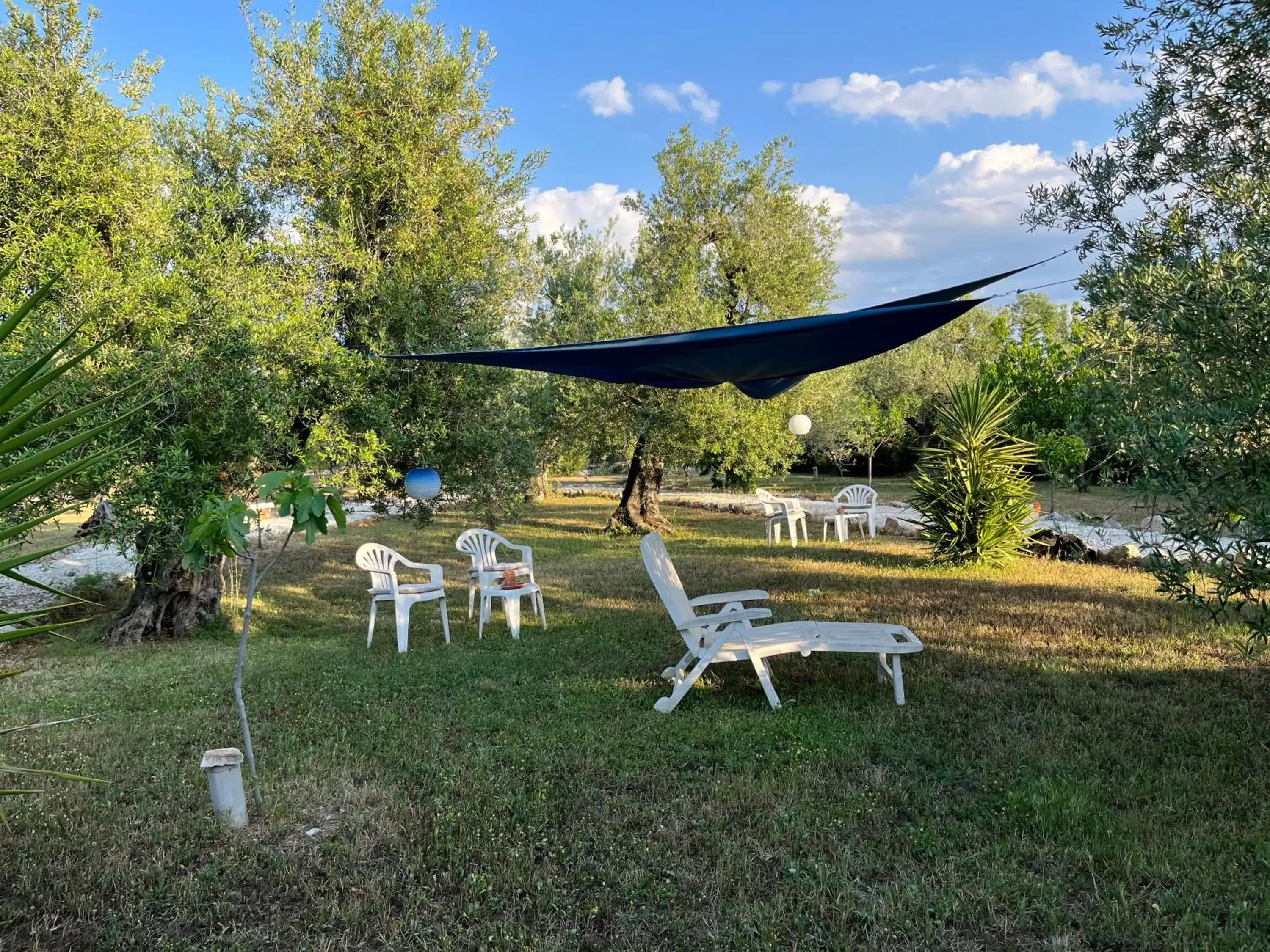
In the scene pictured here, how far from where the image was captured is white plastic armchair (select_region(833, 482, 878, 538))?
10836 mm

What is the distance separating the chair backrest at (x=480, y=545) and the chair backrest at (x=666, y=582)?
2.17 metres

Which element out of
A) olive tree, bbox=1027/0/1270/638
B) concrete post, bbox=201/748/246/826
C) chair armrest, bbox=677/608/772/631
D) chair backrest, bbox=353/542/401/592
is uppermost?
olive tree, bbox=1027/0/1270/638

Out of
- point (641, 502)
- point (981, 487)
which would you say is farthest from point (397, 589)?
point (641, 502)

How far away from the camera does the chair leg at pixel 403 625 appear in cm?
520

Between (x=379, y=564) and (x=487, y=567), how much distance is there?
891mm

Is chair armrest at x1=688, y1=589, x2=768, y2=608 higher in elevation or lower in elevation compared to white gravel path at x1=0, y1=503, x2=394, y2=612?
higher

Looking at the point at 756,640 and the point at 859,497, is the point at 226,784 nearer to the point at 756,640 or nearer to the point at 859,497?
the point at 756,640

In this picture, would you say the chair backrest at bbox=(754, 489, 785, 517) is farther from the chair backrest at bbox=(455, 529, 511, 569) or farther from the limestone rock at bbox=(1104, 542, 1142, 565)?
the chair backrest at bbox=(455, 529, 511, 569)

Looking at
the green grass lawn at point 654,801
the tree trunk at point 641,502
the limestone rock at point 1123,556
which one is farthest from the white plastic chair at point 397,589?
the limestone rock at point 1123,556

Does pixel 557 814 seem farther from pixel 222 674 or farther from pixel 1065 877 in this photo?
pixel 222 674

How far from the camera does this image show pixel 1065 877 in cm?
223

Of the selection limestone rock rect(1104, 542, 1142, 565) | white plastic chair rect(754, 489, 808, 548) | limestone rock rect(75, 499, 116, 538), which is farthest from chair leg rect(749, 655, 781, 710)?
white plastic chair rect(754, 489, 808, 548)

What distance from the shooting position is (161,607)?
586cm

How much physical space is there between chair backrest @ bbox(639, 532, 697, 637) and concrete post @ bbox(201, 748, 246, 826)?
7.58 ft
